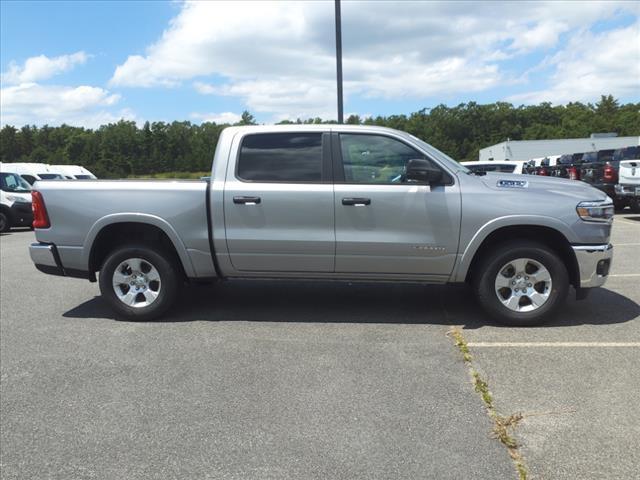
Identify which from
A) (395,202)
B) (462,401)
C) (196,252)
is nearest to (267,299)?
(196,252)

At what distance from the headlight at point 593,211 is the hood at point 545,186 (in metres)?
0.06

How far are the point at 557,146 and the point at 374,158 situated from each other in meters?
56.7

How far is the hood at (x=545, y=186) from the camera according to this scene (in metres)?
5.32

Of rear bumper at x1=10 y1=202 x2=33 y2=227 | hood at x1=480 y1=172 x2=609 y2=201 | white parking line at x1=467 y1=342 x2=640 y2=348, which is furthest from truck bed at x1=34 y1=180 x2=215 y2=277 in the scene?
rear bumper at x1=10 y1=202 x2=33 y2=227

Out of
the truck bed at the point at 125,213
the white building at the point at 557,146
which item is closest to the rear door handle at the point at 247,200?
the truck bed at the point at 125,213

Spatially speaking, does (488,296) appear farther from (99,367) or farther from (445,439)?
(99,367)

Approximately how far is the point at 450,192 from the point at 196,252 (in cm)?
256

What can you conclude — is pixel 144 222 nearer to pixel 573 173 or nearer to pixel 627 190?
pixel 627 190

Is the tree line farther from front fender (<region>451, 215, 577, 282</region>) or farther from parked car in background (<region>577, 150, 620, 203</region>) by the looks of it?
front fender (<region>451, 215, 577, 282</region>)

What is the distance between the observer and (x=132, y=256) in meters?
5.79

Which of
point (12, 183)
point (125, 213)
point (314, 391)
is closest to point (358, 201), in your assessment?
point (314, 391)

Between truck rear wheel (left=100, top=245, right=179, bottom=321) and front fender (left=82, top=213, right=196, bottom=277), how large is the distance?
19 cm

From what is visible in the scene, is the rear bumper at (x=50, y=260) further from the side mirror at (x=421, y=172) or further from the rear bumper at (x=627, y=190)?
the rear bumper at (x=627, y=190)

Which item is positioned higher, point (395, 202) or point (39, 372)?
point (395, 202)
